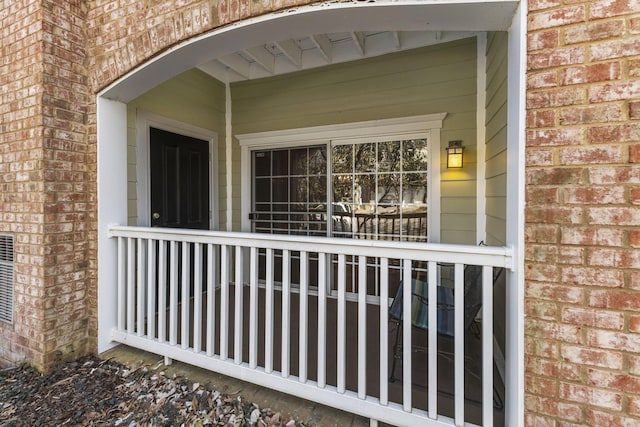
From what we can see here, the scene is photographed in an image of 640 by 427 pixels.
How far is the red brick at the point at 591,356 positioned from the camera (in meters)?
1.13

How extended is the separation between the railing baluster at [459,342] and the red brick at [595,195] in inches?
20.2

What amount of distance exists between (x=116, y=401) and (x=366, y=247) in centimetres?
185

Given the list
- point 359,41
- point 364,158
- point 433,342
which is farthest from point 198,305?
point 359,41

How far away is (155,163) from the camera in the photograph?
317cm

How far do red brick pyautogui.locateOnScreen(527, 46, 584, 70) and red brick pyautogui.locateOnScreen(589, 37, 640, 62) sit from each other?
4cm

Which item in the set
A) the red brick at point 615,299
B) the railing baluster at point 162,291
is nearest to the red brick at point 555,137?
the red brick at point 615,299

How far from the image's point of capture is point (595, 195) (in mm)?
1155

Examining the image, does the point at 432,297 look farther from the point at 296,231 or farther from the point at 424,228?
the point at 296,231

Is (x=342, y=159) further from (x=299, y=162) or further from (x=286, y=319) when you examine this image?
(x=286, y=319)

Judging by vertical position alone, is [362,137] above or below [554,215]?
above

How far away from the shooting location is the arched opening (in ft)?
4.42

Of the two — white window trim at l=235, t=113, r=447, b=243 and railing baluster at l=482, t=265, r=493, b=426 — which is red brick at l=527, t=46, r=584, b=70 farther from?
white window trim at l=235, t=113, r=447, b=243

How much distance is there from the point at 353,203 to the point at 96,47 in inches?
107

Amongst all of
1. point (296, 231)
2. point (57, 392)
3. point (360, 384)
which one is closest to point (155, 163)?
point (296, 231)
